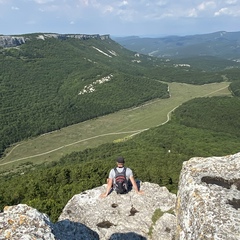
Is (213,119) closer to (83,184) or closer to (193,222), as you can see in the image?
(83,184)

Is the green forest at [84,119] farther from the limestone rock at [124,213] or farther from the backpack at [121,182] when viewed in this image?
the backpack at [121,182]

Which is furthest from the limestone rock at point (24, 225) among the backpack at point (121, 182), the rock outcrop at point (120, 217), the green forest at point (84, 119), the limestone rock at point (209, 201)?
the green forest at point (84, 119)

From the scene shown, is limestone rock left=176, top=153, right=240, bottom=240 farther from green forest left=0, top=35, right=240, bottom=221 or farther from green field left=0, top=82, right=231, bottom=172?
green field left=0, top=82, right=231, bottom=172

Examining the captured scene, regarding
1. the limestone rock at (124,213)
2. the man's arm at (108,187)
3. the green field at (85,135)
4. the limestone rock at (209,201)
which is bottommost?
the green field at (85,135)

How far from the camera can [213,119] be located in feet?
448

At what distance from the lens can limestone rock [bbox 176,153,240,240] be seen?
11.4 metres

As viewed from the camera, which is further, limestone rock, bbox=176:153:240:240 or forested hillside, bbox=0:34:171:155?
forested hillside, bbox=0:34:171:155

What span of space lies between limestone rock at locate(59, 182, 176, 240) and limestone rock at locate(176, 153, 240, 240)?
5211 millimetres

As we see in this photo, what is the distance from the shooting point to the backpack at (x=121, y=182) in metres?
21.8

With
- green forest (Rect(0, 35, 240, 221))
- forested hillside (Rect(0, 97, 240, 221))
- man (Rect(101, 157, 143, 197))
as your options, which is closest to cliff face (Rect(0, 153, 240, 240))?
man (Rect(101, 157, 143, 197))

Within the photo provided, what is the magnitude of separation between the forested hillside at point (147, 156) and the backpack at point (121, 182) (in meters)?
12.1

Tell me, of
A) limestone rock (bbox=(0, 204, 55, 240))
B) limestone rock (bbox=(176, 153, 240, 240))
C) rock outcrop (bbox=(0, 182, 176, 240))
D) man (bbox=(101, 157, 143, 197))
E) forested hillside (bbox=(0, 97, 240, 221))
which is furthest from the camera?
forested hillside (bbox=(0, 97, 240, 221))

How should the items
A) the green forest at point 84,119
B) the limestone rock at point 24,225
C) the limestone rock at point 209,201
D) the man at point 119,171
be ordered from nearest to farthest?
the limestone rock at point 24,225 → the limestone rock at point 209,201 → the man at point 119,171 → the green forest at point 84,119

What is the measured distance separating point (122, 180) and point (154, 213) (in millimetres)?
3152
